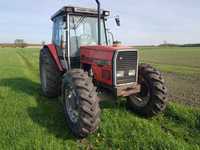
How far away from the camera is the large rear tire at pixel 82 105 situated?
13.4 feet

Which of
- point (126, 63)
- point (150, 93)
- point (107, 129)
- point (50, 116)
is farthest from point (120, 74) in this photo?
point (50, 116)

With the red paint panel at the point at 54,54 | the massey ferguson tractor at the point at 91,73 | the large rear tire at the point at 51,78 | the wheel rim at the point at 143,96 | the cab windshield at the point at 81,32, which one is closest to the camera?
the massey ferguson tractor at the point at 91,73

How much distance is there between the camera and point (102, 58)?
4.99 m

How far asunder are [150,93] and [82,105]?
72.5 inches

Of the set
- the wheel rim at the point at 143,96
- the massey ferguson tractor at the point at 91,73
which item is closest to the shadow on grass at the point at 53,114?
the massey ferguson tractor at the point at 91,73

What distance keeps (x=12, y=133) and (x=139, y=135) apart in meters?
2.50

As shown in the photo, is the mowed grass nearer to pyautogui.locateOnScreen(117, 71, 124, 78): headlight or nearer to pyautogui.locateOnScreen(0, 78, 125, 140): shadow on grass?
pyautogui.locateOnScreen(0, 78, 125, 140): shadow on grass

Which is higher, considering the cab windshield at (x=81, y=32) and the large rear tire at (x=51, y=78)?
the cab windshield at (x=81, y=32)

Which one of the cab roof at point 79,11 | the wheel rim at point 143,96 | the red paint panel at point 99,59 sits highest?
the cab roof at point 79,11

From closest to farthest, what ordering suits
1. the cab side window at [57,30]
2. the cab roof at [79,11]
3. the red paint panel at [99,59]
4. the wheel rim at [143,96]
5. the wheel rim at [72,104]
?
1. the wheel rim at [72,104]
2. the red paint panel at [99,59]
3. the wheel rim at [143,96]
4. the cab roof at [79,11]
5. the cab side window at [57,30]

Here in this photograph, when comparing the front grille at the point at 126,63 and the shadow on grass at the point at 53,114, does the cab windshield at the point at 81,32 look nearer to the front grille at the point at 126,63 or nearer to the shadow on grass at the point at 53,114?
the front grille at the point at 126,63

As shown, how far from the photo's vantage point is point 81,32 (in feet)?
19.2

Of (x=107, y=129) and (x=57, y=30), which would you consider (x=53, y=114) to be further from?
(x=57, y=30)

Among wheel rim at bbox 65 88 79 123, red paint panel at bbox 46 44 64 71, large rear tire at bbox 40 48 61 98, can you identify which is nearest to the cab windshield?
red paint panel at bbox 46 44 64 71
